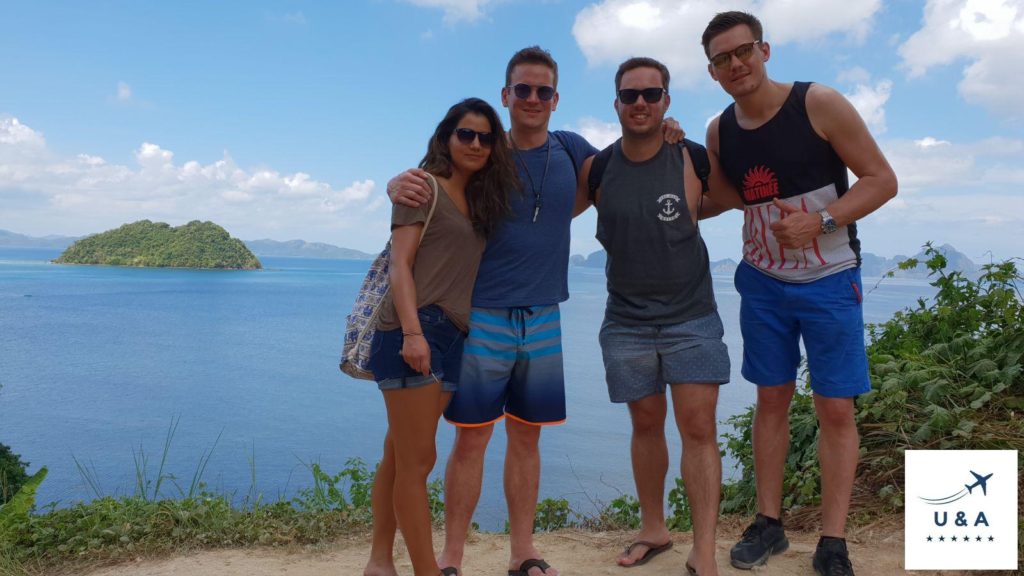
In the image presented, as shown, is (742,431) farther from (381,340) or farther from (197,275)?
Result: (197,275)

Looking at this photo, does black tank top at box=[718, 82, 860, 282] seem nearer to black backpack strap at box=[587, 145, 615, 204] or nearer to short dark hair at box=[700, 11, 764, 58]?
short dark hair at box=[700, 11, 764, 58]

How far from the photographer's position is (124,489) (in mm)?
5816

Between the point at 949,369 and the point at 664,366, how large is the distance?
9.17ft

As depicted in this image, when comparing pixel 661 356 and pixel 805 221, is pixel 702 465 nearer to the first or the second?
pixel 661 356

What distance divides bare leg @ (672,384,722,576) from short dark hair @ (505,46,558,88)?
161cm

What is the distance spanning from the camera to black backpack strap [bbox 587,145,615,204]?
3717 mm

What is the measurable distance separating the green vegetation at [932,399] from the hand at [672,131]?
95.4 inches

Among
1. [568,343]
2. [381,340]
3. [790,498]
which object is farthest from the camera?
[568,343]

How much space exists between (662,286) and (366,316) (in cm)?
137

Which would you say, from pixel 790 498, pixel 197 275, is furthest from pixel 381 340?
pixel 197 275

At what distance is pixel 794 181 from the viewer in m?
3.59

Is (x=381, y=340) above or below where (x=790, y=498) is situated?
above

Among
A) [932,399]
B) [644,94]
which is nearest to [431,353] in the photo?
[644,94]

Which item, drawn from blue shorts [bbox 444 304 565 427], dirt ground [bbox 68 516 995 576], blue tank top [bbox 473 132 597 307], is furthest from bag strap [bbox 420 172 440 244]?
dirt ground [bbox 68 516 995 576]
